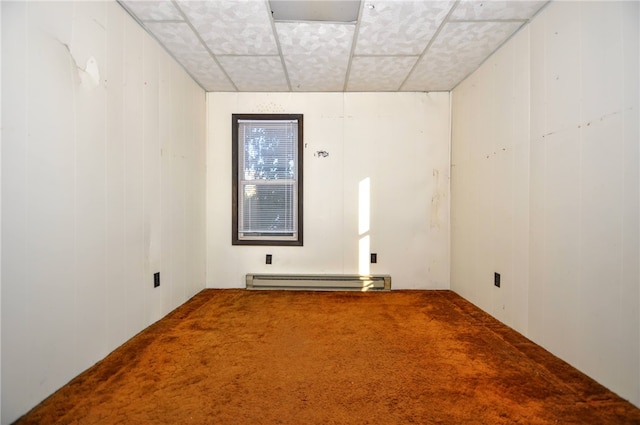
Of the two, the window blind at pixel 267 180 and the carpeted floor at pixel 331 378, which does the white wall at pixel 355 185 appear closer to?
the window blind at pixel 267 180

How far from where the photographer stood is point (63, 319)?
55.6 inches

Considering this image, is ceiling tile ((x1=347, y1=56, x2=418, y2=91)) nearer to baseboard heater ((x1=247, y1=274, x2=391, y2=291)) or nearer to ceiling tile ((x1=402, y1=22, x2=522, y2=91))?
ceiling tile ((x1=402, y1=22, x2=522, y2=91))

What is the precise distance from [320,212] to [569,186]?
2197 millimetres

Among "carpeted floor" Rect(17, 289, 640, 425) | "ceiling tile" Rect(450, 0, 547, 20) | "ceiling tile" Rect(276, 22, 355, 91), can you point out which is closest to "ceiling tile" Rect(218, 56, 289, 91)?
"ceiling tile" Rect(276, 22, 355, 91)

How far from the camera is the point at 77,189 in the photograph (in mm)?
1493

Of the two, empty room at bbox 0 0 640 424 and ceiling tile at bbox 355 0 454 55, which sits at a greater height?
ceiling tile at bbox 355 0 454 55

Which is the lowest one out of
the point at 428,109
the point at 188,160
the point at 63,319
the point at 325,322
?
the point at 325,322

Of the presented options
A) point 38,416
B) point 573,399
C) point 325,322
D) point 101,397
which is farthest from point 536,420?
point 38,416

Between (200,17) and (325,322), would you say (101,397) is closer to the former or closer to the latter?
(325,322)

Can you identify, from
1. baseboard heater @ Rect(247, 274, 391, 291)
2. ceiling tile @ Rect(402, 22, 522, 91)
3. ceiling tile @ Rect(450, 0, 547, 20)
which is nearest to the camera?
ceiling tile @ Rect(450, 0, 547, 20)

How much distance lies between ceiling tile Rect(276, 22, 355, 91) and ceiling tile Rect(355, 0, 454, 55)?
144mm

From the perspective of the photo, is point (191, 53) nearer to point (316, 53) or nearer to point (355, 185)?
point (316, 53)

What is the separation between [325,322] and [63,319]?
165 cm

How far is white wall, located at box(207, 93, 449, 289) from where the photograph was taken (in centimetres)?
322
